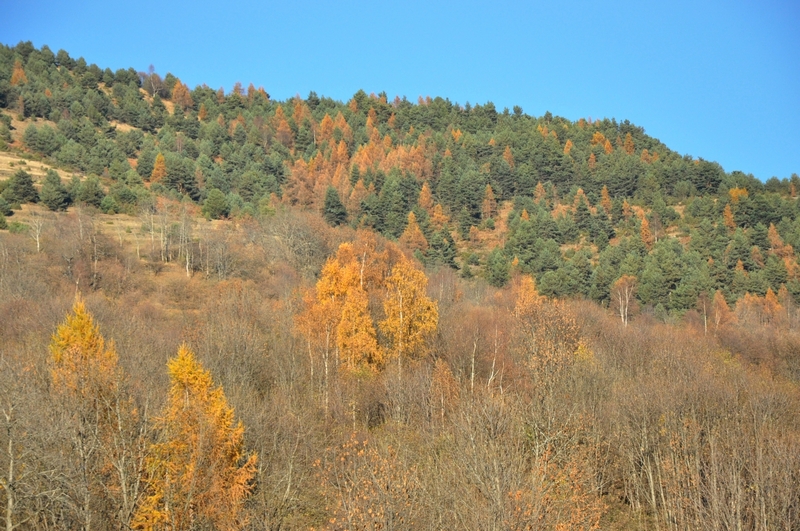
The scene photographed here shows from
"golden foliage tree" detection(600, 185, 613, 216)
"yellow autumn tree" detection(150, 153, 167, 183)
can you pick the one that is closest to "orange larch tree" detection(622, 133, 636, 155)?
"golden foliage tree" detection(600, 185, 613, 216)

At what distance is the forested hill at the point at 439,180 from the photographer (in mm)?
77812

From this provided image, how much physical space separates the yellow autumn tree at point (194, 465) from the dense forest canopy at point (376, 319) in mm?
149

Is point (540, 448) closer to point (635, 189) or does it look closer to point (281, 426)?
point (281, 426)

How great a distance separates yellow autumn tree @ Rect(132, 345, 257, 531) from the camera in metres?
21.0

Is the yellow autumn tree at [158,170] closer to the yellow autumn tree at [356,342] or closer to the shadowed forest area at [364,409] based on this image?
the shadowed forest area at [364,409]

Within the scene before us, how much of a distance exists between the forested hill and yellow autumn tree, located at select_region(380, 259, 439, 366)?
2995 centimetres

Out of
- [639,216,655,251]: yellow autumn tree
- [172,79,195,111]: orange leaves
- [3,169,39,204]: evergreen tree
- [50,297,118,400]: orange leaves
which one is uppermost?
[172,79,195,111]: orange leaves

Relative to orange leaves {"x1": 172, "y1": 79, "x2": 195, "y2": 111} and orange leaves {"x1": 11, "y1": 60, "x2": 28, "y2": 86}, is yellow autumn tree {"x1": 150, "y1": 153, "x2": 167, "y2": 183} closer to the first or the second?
orange leaves {"x1": 11, "y1": 60, "x2": 28, "y2": 86}

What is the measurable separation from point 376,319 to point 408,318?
23.1 ft

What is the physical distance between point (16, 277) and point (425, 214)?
Answer: 55119 millimetres

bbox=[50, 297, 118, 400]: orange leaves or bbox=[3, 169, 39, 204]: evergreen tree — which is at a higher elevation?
bbox=[3, 169, 39, 204]: evergreen tree

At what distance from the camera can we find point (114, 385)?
23344 mm

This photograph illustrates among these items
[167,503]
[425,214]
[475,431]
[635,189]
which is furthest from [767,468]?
[635,189]

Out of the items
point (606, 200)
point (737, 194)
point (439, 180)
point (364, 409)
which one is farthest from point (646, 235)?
point (364, 409)
